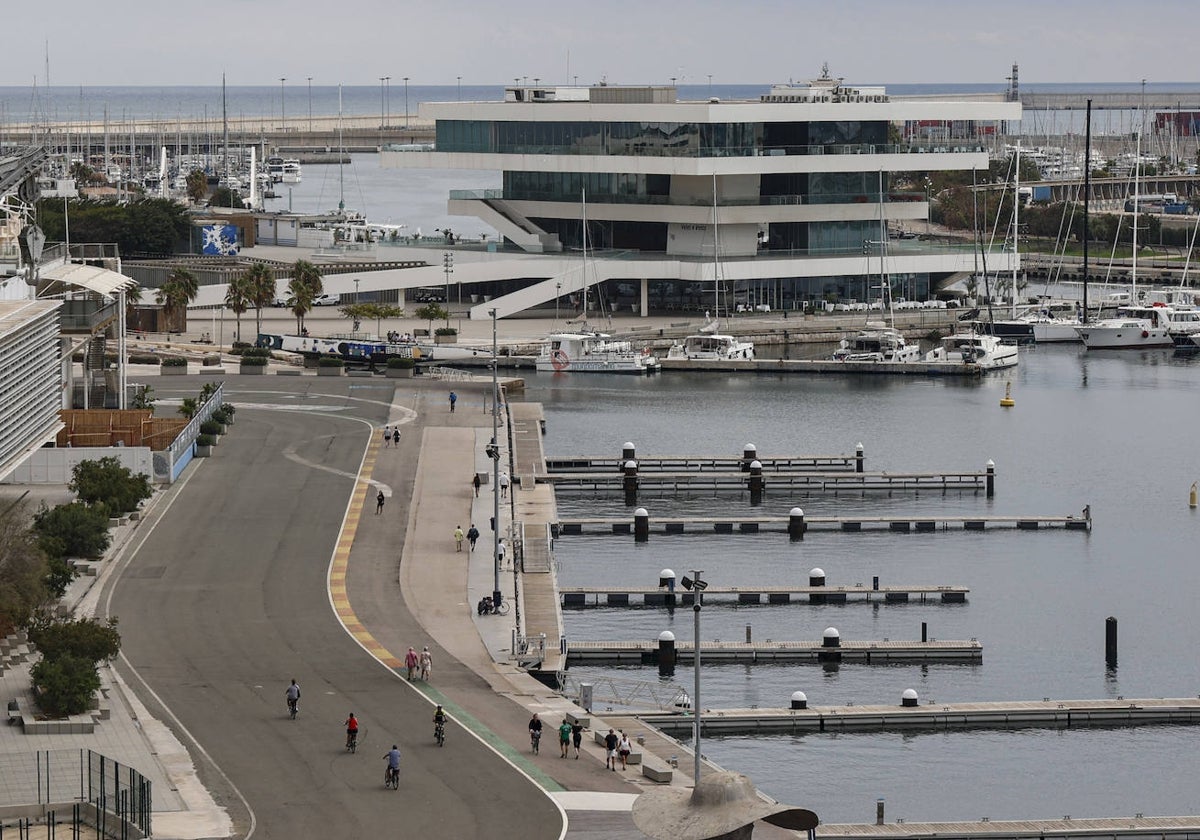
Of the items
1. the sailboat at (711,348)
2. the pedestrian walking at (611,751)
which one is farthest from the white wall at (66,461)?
the sailboat at (711,348)

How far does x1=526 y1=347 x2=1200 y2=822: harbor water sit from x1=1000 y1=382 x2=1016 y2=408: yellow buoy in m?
0.60

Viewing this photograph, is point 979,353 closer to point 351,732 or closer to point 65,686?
point 351,732

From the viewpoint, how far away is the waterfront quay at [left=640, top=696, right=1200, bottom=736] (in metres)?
70.3

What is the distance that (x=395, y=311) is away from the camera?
161m

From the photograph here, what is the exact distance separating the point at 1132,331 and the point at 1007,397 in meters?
33.5

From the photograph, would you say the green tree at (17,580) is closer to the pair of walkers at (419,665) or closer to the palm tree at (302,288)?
the pair of walkers at (419,665)

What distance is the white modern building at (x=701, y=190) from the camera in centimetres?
17438

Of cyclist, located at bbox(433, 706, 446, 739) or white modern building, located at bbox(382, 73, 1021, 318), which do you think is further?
white modern building, located at bbox(382, 73, 1021, 318)

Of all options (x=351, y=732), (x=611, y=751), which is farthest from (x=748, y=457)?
(x=351, y=732)

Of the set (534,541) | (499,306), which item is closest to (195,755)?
(534,541)

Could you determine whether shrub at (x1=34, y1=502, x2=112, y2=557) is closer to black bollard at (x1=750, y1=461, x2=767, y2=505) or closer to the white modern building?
black bollard at (x1=750, y1=461, x2=767, y2=505)

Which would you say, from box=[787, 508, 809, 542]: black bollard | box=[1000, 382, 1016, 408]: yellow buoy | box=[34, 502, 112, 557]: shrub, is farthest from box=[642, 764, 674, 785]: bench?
box=[1000, 382, 1016, 408]: yellow buoy

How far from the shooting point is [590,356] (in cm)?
15450

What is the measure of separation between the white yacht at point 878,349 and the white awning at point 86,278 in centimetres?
6502
